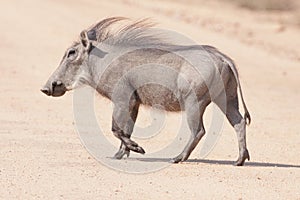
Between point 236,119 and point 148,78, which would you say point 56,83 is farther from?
point 236,119

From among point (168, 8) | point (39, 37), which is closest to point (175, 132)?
point (39, 37)

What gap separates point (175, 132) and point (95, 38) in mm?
Answer: 2401

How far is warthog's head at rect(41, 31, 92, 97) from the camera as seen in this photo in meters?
11.5

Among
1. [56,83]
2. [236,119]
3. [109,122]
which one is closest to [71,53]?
[56,83]

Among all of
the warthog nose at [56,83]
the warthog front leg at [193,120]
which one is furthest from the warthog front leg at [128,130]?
the warthog nose at [56,83]

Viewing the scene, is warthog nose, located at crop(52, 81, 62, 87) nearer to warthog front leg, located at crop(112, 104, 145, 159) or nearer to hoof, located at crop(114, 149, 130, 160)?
warthog front leg, located at crop(112, 104, 145, 159)

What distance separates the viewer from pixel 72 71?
11.6 meters

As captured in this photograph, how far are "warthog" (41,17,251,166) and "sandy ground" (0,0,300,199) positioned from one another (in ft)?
1.71

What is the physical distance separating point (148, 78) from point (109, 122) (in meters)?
3.39

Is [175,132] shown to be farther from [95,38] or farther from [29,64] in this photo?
[29,64]

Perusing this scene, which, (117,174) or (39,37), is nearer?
(117,174)

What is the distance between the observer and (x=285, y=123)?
49.0ft

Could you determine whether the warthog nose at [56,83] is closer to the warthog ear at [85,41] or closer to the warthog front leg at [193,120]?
the warthog ear at [85,41]

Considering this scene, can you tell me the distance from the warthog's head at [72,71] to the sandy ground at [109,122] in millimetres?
717
